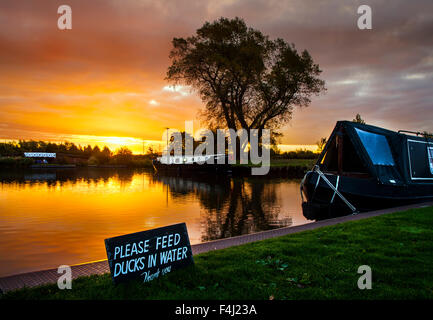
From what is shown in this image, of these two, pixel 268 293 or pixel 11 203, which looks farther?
pixel 11 203

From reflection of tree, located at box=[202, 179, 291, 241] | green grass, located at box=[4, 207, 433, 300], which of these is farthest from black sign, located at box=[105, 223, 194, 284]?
reflection of tree, located at box=[202, 179, 291, 241]

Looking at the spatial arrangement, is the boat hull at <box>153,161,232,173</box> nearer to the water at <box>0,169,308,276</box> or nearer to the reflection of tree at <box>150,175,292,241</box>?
the water at <box>0,169,308,276</box>

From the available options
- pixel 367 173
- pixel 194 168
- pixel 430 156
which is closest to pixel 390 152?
pixel 367 173

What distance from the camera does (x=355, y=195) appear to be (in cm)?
1311

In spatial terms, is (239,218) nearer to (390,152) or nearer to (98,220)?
(98,220)

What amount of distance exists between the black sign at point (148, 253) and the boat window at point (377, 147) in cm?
1134

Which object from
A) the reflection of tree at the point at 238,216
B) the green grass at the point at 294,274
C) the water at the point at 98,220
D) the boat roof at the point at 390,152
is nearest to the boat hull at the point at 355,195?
the boat roof at the point at 390,152

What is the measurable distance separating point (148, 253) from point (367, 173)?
11.9m

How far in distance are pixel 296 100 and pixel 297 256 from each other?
3621 centimetres

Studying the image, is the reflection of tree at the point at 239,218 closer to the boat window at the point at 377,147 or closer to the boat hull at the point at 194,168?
the boat window at the point at 377,147

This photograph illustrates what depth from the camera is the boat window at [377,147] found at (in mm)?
13780
